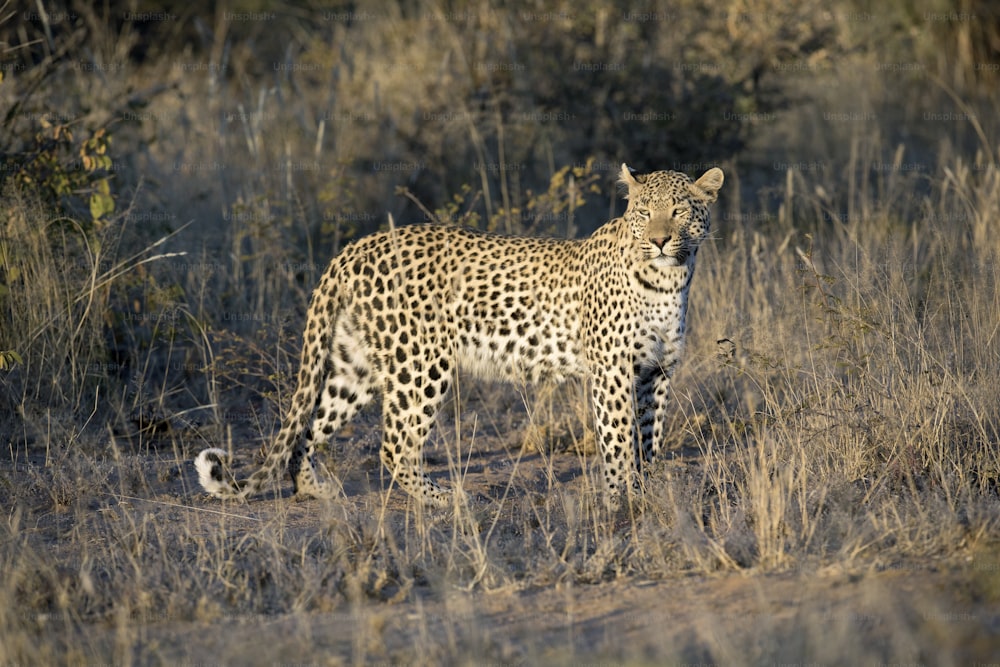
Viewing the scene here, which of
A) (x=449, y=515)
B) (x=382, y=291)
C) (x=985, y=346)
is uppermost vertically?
(x=382, y=291)

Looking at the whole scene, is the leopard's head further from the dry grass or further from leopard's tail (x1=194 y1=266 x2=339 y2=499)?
leopard's tail (x1=194 y1=266 x2=339 y2=499)

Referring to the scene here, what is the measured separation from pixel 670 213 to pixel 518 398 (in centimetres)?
287

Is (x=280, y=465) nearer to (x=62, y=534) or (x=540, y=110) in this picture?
(x=62, y=534)

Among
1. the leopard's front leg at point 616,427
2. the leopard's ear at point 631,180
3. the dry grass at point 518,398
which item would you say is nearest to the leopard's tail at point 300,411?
the dry grass at point 518,398

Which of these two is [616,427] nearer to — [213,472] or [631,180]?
[631,180]

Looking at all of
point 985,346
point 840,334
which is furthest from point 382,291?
point 985,346

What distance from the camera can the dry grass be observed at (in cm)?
516

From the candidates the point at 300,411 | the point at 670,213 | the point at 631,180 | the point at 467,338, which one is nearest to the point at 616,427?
the point at 467,338

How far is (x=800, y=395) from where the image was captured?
289 inches

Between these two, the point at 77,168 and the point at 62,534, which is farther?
the point at 77,168

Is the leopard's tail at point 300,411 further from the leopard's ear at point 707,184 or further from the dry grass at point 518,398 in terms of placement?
the leopard's ear at point 707,184

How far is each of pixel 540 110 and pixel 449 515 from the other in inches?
278

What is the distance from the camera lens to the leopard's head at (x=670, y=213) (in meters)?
6.85

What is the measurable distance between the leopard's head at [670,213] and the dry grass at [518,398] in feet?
2.25
